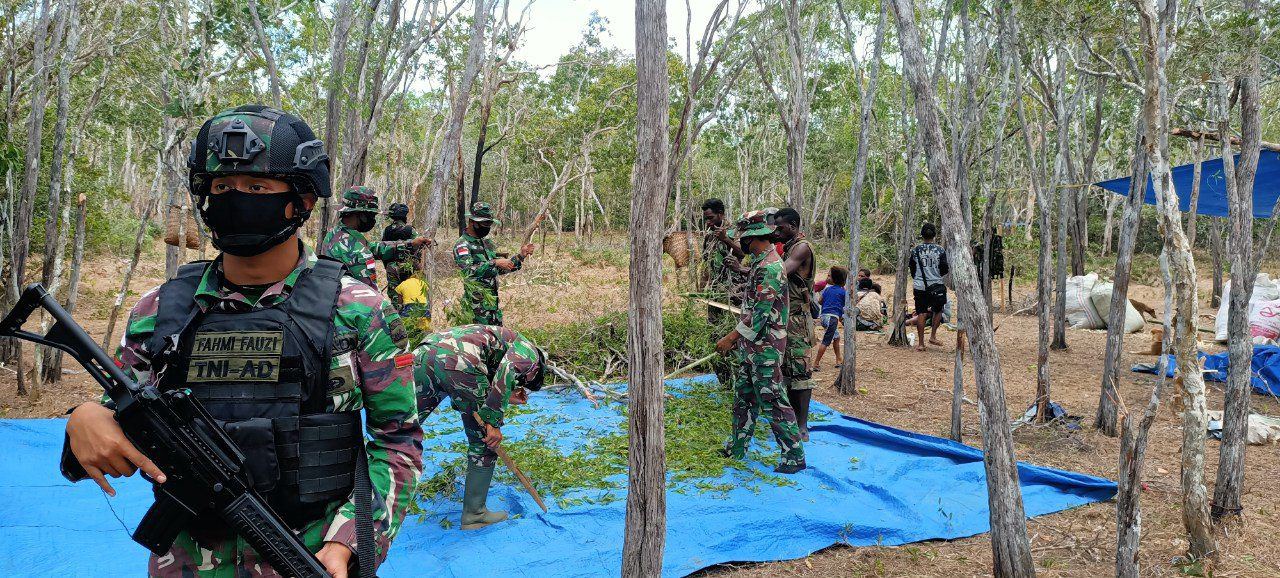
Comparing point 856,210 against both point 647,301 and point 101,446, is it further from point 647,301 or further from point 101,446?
point 101,446

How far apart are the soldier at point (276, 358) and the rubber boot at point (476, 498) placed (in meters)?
2.50

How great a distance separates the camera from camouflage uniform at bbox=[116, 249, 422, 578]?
1.70 m

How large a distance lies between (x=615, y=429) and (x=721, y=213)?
2.19 m

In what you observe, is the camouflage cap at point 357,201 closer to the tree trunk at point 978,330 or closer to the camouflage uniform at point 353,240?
the camouflage uniform at point 353,240

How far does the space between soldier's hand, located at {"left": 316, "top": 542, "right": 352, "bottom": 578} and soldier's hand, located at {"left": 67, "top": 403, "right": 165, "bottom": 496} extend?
0.37 m

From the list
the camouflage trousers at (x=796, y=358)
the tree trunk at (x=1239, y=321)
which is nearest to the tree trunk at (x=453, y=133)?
the camouflage trousers at (x=796, y=358)

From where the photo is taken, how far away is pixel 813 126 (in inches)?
1086

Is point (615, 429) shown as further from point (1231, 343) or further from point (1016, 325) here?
point (1016, 325)

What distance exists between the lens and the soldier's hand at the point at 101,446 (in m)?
1.52

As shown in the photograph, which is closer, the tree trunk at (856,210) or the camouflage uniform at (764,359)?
the camouflage uniform at (764,359)

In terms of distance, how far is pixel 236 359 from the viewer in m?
1.65

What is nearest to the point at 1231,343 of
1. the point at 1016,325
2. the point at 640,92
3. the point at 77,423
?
the point at 640,92

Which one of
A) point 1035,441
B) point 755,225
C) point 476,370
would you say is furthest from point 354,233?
point 1035,441

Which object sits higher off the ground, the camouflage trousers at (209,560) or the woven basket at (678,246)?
the woven basket at (678,246)
